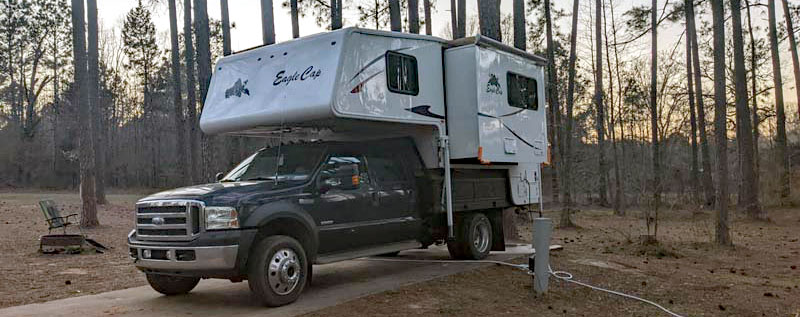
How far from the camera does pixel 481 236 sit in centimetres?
1022

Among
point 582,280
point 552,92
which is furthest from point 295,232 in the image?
point 552,92

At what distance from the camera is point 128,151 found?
164ft

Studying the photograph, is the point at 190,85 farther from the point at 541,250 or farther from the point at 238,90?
the point at 541,250

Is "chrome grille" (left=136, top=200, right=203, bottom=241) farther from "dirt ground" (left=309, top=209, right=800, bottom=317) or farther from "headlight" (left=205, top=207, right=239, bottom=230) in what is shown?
"dirt ground" (left=309, top=209, right=800, bottom=317)

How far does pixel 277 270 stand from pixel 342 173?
1.56 m

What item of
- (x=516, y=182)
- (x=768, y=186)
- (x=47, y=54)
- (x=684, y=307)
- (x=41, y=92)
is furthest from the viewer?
(x=41, y=92)

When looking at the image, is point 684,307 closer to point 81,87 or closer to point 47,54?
point 81,87

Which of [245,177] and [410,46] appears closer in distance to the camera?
[245,177]

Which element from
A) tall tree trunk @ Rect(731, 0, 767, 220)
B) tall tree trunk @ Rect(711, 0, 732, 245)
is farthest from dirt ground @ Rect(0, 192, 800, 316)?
tall tree trunk @ Rect(731, 0, 767, 220)

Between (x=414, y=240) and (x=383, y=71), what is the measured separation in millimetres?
2438

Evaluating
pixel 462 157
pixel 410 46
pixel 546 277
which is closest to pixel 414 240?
pixel 462 157

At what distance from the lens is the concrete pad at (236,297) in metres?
6.52

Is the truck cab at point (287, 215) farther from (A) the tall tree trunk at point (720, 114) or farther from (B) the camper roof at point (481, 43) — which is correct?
(A) the tall tree trunk at point (720, 114)

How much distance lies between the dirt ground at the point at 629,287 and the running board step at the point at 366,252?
657mm
